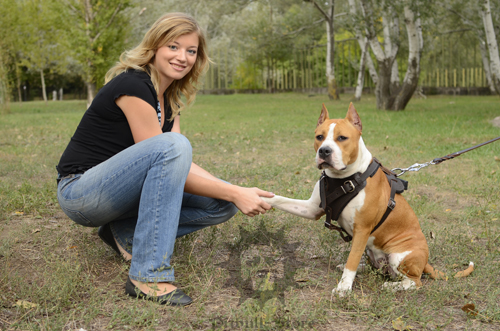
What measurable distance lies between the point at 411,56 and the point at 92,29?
14.2m

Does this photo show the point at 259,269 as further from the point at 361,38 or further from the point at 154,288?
the point at 361,38

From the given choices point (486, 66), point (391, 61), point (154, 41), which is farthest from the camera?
point (486, 66)

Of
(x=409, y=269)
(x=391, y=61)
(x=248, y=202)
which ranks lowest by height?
(x=409, y=269)

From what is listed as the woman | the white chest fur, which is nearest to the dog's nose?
the white chest fur

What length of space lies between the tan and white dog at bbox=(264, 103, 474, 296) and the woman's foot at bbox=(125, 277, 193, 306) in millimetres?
951

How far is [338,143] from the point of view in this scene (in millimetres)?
3143

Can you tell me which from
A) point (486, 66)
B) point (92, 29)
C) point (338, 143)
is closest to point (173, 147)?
point (338, 143)

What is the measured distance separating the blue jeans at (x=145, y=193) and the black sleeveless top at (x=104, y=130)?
0.63 feet

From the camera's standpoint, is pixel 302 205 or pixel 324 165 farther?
Result: pixel 302 205

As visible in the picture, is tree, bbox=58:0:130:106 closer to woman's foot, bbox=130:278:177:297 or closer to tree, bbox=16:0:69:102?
tree, bbox=16:0:69:102

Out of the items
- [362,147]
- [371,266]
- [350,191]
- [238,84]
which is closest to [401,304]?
[371,266]

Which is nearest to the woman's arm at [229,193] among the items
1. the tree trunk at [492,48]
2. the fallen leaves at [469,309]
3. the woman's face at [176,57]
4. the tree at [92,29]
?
the woman's face at [176,57]

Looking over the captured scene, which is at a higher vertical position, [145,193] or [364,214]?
[145,193]

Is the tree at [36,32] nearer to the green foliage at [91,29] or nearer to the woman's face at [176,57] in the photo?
the green foliage at [91,29]
